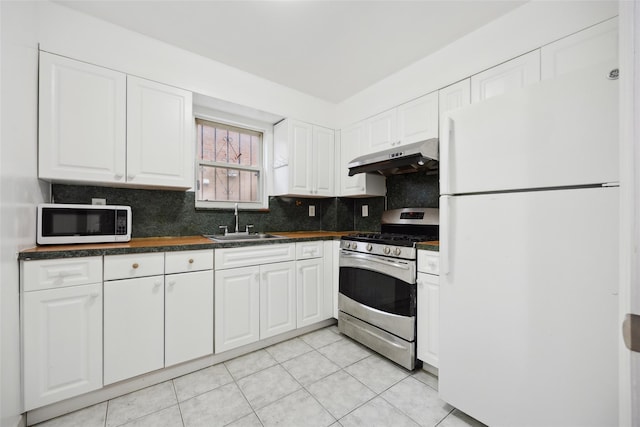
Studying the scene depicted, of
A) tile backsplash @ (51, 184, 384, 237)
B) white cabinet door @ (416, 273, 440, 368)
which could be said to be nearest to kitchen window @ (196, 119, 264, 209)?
tile backsplash @ (51, 184, 384, 237)

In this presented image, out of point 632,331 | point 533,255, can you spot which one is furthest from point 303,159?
point 632,331

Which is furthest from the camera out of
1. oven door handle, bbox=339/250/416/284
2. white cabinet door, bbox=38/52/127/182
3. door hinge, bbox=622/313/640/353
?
oven door handle, bbox=339/250/416/284

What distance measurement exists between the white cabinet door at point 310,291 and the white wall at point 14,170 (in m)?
1.70

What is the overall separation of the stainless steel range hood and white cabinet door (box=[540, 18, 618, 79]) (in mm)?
749

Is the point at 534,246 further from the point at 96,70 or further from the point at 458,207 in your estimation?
the point at 96,70

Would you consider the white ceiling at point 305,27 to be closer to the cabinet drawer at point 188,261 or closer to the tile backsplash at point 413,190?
the tile backsplash at point 413,190

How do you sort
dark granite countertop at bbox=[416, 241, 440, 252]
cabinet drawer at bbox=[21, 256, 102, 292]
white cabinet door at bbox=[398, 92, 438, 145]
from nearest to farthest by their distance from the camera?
cabinet drawer at bbox=[21, 256, 102, 292], dark granite countertop at bbox=[416, 241, 440, 252], white cabinet door at bbox=[398, 92, 438, 145]

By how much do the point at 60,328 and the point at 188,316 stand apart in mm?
644

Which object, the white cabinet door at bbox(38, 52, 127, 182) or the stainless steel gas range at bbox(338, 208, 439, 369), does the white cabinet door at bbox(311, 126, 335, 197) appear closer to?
the stainless steel gas range at bbox(338, 208, 439, 369)

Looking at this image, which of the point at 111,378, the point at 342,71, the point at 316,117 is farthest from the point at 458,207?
the point at 111,378

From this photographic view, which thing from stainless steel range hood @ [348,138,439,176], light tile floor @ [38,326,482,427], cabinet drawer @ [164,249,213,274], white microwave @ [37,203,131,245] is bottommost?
light tile floor @ [38,326,482,427]

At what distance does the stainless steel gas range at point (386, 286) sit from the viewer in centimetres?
189

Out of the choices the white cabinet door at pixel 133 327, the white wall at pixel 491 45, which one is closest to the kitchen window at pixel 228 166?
the white cabinet door at pixel 133 327

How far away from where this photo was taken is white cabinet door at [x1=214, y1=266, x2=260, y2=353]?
1.96 m
